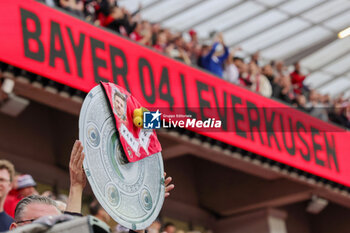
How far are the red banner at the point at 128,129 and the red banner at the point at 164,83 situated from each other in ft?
15.3

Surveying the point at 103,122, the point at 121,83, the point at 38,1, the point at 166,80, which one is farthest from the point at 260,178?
the point at 103,122

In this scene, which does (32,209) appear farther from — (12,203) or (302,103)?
(302,103)

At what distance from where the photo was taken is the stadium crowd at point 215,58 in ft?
34.5

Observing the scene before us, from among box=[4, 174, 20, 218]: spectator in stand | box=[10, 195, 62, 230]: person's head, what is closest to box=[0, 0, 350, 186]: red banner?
box=[4, 174, 20, 218]: spectator in stand

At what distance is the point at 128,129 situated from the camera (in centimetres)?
380

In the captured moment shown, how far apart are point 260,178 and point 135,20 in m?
4.16

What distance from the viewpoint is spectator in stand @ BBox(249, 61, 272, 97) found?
12.9 metres

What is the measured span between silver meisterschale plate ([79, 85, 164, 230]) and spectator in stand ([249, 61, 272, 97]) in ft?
29.7

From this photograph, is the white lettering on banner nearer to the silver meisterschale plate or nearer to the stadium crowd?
the silver meisterschale plate

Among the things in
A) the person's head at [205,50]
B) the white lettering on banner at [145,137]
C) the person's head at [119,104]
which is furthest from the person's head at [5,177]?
the person's head at [205,50]

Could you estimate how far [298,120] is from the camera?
12844mm

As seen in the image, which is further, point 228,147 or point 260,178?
point 260,178

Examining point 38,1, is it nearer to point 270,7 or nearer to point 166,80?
point 166,80

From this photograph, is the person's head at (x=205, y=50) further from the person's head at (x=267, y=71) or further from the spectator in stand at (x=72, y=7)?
the spectator in stand at (x=72, y=7)
